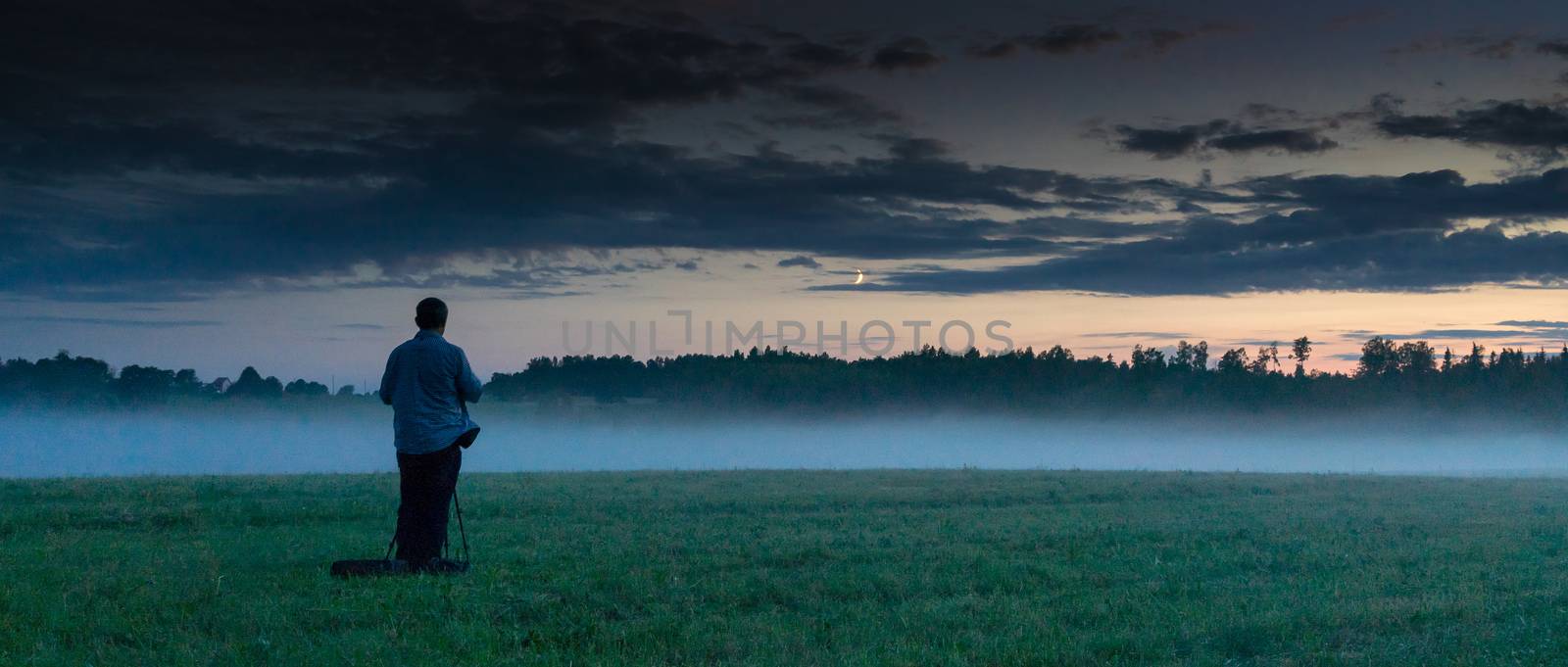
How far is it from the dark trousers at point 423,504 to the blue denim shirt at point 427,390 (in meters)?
0.15

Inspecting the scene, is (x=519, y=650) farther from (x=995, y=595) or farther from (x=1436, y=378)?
(x=1436, y=378)

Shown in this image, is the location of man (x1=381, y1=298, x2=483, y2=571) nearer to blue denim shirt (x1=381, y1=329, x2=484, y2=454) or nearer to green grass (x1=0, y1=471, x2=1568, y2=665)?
blue denim shirt (x1=381, y1=329, x2=484, y2=454)

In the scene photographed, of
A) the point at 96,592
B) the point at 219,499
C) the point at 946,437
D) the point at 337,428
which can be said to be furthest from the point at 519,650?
the point at 337,428

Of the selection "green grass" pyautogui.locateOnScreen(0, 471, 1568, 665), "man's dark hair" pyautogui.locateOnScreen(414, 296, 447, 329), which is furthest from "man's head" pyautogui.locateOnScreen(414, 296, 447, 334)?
"green grass" pyautogui.locateOnScreen(0, 471, 1568, 665)

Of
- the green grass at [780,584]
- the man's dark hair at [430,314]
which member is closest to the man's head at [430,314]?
the man's dark hair at [430,314]

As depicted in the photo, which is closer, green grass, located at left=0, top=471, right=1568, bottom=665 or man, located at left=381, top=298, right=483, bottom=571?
green grass, located at left=0, top=471, right=1568, bottom=665

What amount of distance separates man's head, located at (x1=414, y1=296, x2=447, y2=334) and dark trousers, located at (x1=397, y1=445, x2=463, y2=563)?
149cm

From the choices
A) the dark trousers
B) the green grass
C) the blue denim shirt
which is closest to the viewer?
the green grass

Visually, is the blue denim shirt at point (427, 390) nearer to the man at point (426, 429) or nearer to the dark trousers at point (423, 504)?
the man at point (426, 429)

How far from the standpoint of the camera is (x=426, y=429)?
505 inches

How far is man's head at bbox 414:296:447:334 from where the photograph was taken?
13227 mm

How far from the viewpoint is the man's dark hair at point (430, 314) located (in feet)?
43.4

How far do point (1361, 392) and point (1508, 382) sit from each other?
16592mm

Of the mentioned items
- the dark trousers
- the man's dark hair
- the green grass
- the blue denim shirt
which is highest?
the man's dark hair
